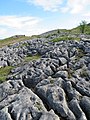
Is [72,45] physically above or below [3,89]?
above

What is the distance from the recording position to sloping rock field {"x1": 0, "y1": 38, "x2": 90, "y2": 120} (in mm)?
31388

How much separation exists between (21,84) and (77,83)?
1000 cm

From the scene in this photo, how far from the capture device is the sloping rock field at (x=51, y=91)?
31388 mm

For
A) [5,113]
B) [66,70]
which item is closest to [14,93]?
[5,113]

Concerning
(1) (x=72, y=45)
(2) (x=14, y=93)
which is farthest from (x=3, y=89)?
(1) (x=72, y=45)

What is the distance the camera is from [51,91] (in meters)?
35.1

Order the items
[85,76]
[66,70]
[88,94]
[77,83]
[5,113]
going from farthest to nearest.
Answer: [66,70]
[85,76]
[77,83]
[88,94]
[5,113]

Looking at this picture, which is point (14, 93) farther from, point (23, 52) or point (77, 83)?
point (23, 52)

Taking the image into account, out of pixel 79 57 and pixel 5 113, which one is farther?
pixel 79 57

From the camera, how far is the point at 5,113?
32.0 metres

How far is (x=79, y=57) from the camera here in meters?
48.4

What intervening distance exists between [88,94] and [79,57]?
15128 mm

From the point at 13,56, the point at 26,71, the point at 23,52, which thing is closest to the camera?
the point at 26,71

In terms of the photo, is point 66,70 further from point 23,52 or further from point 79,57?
point 23,52
